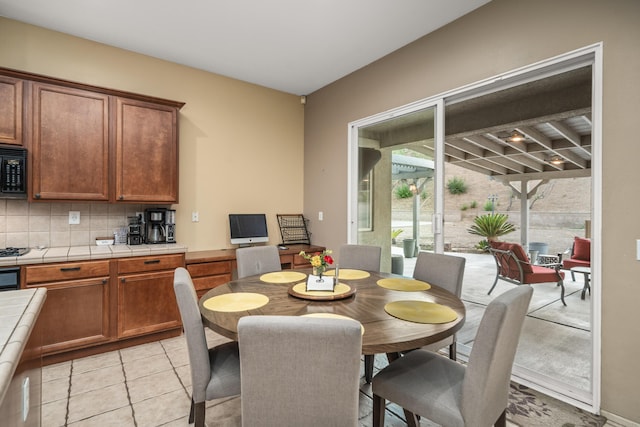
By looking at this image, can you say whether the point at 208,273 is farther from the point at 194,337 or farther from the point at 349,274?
the point at 194,337

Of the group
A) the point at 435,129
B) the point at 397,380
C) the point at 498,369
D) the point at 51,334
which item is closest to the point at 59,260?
the point at 51,334

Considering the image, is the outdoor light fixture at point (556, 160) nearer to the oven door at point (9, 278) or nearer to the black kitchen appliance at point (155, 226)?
the black kitchen appliance at point (155, 226)

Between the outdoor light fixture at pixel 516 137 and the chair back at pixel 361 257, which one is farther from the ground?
the outdoor light fixture at pixel 516 137

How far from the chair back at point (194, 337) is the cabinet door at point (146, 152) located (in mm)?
2008

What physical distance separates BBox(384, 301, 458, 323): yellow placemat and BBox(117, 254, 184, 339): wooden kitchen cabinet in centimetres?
232

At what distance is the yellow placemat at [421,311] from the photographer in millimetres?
1578

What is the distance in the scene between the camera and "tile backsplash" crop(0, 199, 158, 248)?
9.49ft

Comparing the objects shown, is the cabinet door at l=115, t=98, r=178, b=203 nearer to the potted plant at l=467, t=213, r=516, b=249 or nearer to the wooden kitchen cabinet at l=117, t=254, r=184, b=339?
the wooden kitchen cabinet at l=117, t=254, r=184, b=339

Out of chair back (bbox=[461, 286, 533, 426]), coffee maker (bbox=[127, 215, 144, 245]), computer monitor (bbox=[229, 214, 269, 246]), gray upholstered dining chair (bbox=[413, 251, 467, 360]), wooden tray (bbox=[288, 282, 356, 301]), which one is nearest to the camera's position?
chair back (bbox=[461, 286, 533, 426])

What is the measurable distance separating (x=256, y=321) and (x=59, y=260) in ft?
8.15

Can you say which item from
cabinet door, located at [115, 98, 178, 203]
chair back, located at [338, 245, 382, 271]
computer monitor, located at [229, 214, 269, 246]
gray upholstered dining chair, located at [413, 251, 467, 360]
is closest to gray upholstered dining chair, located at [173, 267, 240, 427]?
gray upholstered dining chair, located at [413, 251, 467, 360]

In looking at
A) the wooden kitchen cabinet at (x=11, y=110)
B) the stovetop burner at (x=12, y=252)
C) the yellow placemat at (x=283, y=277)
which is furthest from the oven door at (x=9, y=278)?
the yellow placemat at (x=283, y=277)

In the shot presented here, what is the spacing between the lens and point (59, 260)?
8.73 ft

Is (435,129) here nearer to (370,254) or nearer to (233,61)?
(370,254)
